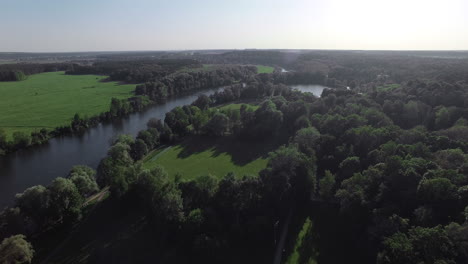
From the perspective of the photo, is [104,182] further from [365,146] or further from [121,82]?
[121,82]

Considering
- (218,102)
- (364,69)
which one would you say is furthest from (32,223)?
(364,69)

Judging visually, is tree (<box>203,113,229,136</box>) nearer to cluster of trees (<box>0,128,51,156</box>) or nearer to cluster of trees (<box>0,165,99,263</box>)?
cluster of trees (<box>0,165,99,263</box>)

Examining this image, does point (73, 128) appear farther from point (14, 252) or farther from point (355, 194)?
point (355, 194)

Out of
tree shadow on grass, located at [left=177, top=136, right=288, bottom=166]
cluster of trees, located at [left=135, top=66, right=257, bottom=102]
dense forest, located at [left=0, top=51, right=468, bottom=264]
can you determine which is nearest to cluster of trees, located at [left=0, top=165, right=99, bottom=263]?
dense forest, located at [left=0, top=51, right=468, bottom=264]

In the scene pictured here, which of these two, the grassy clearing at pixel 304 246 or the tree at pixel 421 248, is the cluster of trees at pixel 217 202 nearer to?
the grassy clearing at pixel 304 246

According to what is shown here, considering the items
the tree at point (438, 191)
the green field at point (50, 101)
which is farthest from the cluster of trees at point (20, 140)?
the tree at point (438, 191)

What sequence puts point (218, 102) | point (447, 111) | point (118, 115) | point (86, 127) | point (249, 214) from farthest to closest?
point (218, 102) < point (118, 115) < point (86, 127) < point (447, 111) < point (249, 214)
